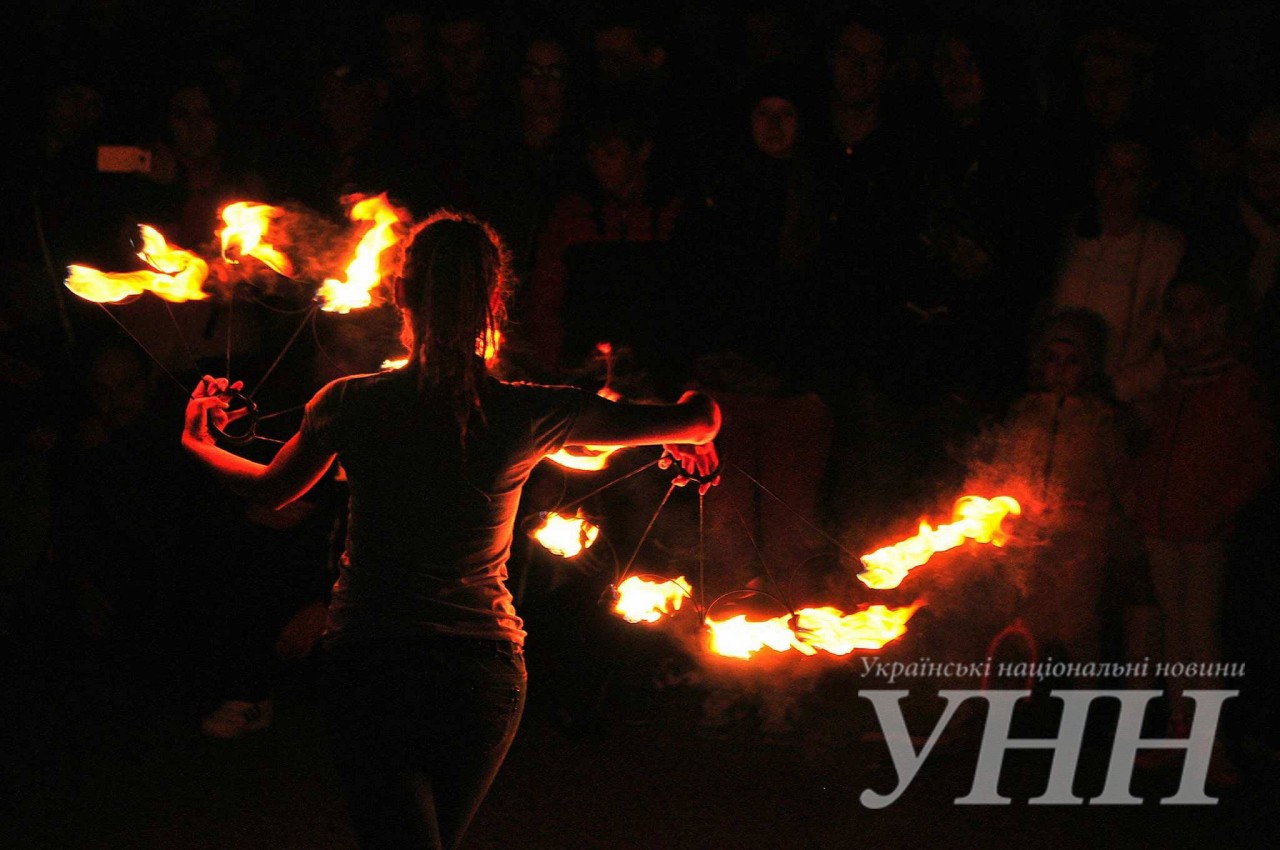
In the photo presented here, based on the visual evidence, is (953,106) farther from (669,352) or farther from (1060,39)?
(669,352)

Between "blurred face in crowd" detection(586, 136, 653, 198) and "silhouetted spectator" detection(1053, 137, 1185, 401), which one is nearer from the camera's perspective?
"silhouetted spectator" detection(1053, 137, 1185, 401)

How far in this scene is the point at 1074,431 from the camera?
5.73 meters

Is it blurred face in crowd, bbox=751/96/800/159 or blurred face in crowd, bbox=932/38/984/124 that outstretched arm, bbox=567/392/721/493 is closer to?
blurred face in crowd, bbox=751/96/800/159

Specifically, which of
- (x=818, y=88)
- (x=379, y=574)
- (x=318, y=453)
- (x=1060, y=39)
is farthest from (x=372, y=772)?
(x=1060, y=39)

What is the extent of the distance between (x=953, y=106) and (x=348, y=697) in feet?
14.8

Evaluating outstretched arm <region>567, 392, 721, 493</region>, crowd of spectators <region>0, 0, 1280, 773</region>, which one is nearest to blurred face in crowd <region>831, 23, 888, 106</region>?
crowd of spectators <region>0, 0, 1280, 773</region>

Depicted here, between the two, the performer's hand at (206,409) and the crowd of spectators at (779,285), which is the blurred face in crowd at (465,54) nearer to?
the crowd of spectators at (779,285)

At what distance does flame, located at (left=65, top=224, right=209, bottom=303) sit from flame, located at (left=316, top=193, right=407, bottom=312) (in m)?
0.40

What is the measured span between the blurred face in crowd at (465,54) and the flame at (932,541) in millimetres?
3445

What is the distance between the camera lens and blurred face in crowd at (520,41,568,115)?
6508 millimetres

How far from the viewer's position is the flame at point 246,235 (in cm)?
463

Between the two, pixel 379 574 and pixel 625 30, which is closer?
pixel 379 574

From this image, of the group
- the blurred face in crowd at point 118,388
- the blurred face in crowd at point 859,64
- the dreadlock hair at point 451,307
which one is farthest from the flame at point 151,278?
the blurred face in crowd at point 859,64

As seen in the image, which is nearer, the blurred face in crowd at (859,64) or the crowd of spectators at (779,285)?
the crowd of spectators at (779,285)
